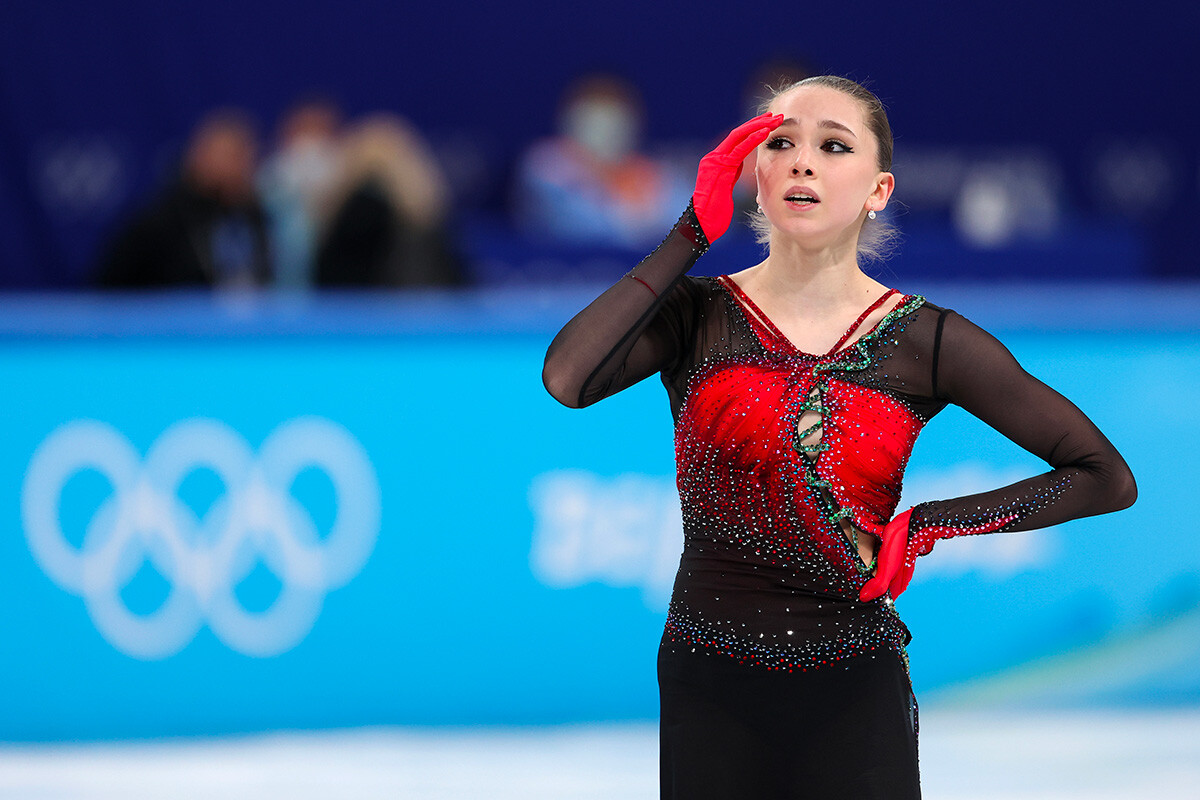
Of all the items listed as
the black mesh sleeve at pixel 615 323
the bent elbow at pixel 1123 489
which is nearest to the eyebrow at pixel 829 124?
the black mesh sleeve at pixel 615 323

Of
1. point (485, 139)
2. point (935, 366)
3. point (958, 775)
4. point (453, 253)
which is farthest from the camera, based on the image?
point (485, 139)

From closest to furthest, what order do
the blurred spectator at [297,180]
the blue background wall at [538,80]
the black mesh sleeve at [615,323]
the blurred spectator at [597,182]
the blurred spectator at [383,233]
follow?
the black mesh sleeve at [615,323]
the blurred spectator at [383,233]
the blurred spectator at [597,182]
the blurred spectator at [297,180]
the blue background wall at [538,80]

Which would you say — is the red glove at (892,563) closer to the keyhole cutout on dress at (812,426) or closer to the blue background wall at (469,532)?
the keyhole cutout on dress at (812,426)

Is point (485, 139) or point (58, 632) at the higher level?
point (485, 139)

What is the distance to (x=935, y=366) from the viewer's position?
229 cm

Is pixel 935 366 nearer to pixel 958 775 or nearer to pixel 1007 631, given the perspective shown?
pixel 958 775

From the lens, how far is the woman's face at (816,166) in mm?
2283

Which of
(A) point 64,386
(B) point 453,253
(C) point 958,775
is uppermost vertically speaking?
(B) point 453,253

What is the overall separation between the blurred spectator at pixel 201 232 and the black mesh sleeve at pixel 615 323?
15.1ft

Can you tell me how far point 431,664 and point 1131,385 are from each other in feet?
8.16

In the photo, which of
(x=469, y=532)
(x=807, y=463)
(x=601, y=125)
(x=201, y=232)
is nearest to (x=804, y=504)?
(x=807, y=463)

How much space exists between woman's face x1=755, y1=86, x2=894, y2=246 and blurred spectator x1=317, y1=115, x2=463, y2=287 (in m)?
3.75

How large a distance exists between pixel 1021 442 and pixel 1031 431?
3 cm

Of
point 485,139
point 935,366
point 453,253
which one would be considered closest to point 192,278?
point 453,253
